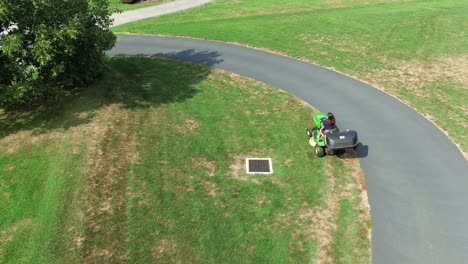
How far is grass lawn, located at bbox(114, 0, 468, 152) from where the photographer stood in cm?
2486

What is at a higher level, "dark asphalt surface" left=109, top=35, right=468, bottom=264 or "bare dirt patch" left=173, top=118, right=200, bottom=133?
"bare dirt patch" left=173, top=118, right=200, bottom=133

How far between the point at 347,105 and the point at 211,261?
13.3m

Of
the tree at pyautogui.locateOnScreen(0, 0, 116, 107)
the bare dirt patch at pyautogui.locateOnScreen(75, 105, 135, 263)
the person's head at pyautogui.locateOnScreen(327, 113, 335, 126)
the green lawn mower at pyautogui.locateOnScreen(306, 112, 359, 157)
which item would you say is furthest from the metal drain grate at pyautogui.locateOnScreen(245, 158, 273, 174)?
the tree at pyautogui.locateOnScreen(0, 0, 116, 107)

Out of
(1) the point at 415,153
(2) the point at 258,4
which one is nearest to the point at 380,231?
(1) the point at 415,153

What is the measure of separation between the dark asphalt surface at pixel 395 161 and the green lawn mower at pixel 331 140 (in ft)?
4.48

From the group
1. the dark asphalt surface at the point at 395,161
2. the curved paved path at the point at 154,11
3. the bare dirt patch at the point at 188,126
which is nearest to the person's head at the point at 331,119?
the dark asphalt surface at the point at 395,161

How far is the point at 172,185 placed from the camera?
17.0 meters

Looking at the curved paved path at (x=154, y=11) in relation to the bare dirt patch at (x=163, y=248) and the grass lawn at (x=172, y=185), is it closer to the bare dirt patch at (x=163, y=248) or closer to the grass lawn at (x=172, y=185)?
the grass lawn at (x=172, y=185)

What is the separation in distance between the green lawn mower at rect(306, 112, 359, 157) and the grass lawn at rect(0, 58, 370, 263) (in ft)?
1.38

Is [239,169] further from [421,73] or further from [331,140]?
[421,73]

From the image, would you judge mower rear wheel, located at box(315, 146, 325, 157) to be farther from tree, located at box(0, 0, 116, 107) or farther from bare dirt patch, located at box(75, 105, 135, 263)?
tree, located at box(0, 0, 116, 107)

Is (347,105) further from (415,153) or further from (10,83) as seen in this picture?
(10,83)

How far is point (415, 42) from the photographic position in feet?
108

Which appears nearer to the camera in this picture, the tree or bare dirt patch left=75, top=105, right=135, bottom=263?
bare dirt patch left=75, top=105, right=135, bottom=263
